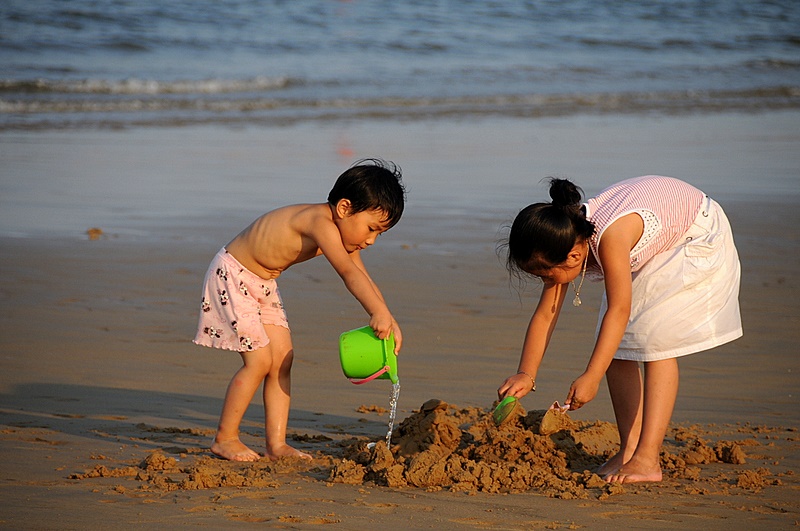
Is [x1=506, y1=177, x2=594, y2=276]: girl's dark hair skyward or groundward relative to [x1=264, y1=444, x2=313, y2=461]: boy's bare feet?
skyward

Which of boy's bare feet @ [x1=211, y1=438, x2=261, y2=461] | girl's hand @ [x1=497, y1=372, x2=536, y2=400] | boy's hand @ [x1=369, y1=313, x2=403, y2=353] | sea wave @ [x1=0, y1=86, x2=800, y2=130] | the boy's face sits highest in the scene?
sea wave @ [x1=0, y1=86, x2=800, y2=130]

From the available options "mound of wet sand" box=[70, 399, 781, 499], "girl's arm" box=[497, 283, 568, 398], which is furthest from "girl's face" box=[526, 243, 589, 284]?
"mound of wet sand" box=[70, 399, 781, 499]

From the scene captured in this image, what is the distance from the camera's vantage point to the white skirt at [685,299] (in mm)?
3352

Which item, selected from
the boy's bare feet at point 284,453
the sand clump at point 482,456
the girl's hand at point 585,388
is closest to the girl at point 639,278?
the girl's hand at point 585,388

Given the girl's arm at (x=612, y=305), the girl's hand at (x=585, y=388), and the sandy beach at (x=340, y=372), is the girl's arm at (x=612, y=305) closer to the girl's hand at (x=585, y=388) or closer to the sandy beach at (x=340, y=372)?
the girl's hand at (x=585, y=388)

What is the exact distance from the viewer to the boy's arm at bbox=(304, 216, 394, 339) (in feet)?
11.3

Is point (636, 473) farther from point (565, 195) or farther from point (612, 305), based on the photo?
point (565, 195)

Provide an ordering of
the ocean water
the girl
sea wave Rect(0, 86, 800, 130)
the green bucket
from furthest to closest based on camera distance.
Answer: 1. the ocean water
2. sea wave Rect(0, 86, 800, 130)
3. the green bucket
4. the girl

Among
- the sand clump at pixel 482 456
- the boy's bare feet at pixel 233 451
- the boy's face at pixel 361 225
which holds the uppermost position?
the boy's face at pixel 361 225

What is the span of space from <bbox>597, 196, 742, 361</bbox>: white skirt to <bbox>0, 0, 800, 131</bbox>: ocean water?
10.1m

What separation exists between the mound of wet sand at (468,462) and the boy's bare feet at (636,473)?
0.09 meters

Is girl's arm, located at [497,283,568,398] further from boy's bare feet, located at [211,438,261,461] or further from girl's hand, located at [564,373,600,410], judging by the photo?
Result: boy's bare feet, located at [211,438,261,461]

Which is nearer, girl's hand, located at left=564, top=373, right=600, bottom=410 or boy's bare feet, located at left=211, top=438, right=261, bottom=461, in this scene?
girl's hand, located at left=564, top=373, right=600, bottom=410

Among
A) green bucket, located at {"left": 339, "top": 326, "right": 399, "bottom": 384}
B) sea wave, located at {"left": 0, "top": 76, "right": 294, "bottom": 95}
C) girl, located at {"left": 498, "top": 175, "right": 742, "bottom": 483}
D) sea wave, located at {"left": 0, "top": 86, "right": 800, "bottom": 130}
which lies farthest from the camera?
sea wave, located at {"left": 0, "top": 76, "right": 294, "bottom": 95}
